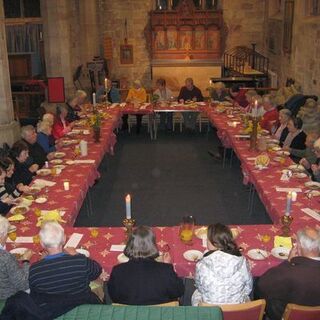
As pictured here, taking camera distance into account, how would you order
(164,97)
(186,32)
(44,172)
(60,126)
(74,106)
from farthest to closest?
(186,32) < (164,97) < (74,106) < (60,126) < (44,172)

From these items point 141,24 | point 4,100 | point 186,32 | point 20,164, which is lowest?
point 20,164

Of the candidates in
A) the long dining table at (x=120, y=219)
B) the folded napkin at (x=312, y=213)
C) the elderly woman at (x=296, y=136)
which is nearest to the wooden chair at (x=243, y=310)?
the long dining table at (x=120, y=219)

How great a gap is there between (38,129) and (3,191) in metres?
2.41

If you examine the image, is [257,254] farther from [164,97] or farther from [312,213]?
[164,97]

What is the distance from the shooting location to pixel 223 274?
11.9 ft

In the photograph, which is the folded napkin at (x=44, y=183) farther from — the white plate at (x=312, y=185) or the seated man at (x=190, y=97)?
the seated man at (x=190, y=97)

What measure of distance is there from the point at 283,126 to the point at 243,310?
17.9 ft

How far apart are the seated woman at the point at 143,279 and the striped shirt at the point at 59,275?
25 cm

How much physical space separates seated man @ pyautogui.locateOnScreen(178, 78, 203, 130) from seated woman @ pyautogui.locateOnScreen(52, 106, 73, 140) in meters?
3.57

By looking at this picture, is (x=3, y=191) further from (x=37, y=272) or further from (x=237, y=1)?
(x=237, y=1)

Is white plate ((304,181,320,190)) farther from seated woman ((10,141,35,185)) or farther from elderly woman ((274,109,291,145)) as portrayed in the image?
seated woman ((10,141,35,185))

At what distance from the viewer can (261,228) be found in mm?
4922

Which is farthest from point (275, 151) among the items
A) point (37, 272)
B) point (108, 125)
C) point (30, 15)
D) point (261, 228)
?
point (30, 15)

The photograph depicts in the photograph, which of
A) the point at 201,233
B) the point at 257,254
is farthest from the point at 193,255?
the point at 257,254
